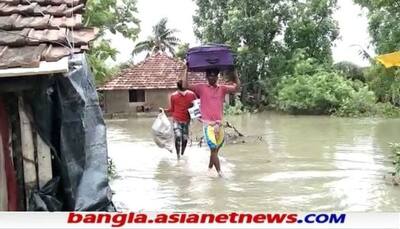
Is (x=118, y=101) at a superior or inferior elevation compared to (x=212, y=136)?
inferior

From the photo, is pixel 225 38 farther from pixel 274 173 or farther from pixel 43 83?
pixel 43 83

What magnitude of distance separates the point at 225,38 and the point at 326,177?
25.7m

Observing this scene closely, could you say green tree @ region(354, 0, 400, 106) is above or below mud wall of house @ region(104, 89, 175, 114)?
above

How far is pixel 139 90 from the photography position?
32094 millimetres

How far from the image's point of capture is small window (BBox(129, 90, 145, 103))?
1267 inches

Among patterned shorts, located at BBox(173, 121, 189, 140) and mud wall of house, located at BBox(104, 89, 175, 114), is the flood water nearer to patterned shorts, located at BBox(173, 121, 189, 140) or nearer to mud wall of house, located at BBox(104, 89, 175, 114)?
patterned shorts, located at BBox(173, 121, 189, 140)

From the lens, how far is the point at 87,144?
4508 millimetres

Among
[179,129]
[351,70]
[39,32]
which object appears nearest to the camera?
[39,32]

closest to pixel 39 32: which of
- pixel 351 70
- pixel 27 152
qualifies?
pixel 27 152

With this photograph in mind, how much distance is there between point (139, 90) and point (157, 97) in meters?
1.20

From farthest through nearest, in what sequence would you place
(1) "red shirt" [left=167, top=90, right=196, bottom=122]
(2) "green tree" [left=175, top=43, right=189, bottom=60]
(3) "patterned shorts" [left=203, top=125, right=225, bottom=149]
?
(2) "green tree" [left=175, top=43, right=189, bottom=60] → (1) "red shirt" [left=167, top=90, right=196, bottom=122] → (3) "patterned shorts" [left=203, top=125, right=225, bottom=149]

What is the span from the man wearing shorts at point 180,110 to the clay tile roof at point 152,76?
2013 centimetres

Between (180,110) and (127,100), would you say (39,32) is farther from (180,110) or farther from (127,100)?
(127,100)

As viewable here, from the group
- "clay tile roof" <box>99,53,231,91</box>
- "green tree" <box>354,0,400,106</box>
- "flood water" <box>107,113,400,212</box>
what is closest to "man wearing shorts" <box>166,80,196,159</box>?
"flood water" <box>107,113,400,212</box>
